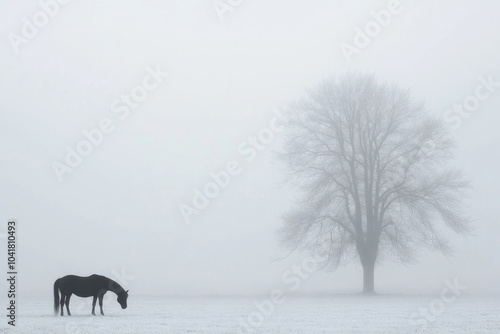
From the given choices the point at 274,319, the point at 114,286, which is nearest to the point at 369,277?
the point at 274,319

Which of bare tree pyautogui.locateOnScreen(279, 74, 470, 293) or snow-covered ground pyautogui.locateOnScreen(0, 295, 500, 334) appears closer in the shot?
snow-covered ground pyautogui.locateOnScreen(0, 295, 500, 334)

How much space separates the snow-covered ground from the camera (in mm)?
22797

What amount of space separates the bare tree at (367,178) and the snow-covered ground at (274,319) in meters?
10.5

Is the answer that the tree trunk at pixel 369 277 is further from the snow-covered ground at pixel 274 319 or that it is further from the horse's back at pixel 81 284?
the horse's back at pixel 81 284

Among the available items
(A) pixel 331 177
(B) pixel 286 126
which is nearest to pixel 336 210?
(A) pixel 331 177

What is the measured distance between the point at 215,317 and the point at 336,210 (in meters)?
19.5

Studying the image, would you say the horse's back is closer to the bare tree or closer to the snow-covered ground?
the snow-covered ground

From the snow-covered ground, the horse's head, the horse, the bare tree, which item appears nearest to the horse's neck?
the horse

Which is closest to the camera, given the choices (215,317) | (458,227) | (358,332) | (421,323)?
(358,332)

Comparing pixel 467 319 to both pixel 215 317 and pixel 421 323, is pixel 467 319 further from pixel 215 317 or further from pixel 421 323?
pixel 215 317

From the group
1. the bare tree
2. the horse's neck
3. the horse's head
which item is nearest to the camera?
the horse's neck

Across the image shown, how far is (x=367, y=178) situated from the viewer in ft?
148

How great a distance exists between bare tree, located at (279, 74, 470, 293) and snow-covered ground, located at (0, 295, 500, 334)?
412 inches

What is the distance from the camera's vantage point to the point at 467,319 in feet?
86.4
